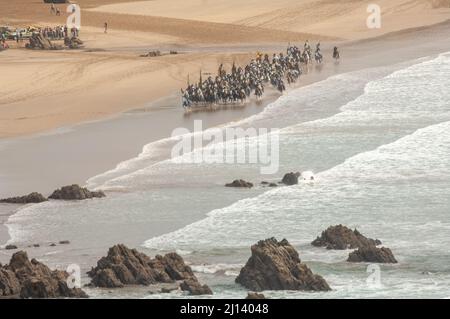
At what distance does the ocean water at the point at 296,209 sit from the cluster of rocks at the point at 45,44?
81.8 ft

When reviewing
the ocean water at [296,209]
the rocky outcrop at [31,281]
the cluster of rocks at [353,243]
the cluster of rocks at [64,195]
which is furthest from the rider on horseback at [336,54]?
the rocky outcrop at [31,281]

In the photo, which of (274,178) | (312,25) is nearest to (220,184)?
(274,178)

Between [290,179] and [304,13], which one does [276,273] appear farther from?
[304,13]

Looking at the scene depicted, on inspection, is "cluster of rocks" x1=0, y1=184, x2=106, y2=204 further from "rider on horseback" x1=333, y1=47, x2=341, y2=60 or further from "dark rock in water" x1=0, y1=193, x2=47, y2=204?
"rider on horseback" x1=333, y1=47, x2=341, y2=60

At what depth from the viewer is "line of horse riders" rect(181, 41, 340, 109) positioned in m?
48.8

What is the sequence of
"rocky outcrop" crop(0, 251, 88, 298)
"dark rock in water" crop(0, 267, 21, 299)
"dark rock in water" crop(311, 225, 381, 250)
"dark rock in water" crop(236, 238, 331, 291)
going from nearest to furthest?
"rocky outcrop" crop(0, 251, 88, 298) < "dark rock in water" crop(0, 267, 21, 299) < "dark rock in water" crop(236, 238, 331, 291) < "dark rock in water" crop(311, 225, 381, 250)

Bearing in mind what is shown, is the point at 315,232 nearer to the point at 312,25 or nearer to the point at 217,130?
the point at 217,130

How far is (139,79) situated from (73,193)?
25.0 meters

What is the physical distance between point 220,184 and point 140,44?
38057 mm

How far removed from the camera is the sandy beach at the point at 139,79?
30.4m

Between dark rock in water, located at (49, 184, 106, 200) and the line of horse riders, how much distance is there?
656 inches

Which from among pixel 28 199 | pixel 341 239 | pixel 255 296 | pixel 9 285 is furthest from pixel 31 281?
pixel 28 199

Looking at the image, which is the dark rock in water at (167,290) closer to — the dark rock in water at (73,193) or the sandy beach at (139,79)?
the sandy beach at (139,79)

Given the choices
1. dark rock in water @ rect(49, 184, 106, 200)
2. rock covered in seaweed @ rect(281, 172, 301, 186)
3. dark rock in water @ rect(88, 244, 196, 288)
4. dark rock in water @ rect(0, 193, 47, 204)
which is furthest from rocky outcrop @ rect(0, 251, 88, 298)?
rock covered in seaweed @ rect(281, 172, 301, 186)
